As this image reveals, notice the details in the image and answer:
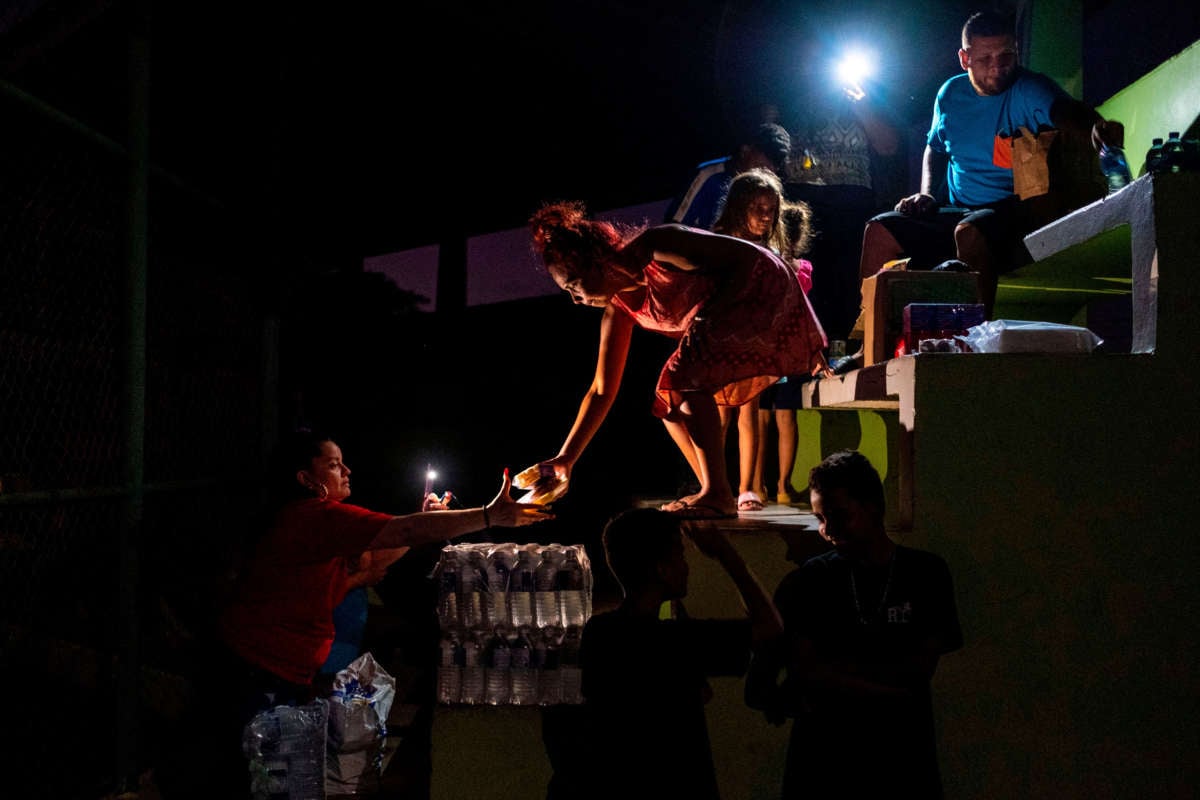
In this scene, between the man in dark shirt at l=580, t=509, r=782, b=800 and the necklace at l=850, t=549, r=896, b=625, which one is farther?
the necklace at l=850, t=549, r=896, b=625

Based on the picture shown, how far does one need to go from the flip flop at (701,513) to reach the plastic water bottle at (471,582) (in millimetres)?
896

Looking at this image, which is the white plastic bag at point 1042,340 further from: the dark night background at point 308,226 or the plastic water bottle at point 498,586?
the dark night background at point 308,226

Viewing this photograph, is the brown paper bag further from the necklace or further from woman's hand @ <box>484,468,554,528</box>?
woman's hand @ <box>484,468,554,528</box>

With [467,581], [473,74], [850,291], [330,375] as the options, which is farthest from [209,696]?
[473,74]

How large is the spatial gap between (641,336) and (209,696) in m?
5.79

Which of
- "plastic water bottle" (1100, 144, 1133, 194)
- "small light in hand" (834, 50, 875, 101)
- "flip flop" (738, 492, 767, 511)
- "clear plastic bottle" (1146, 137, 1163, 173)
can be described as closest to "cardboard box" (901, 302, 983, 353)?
"plastic water bottle" (1100, 144, 1133, 194)

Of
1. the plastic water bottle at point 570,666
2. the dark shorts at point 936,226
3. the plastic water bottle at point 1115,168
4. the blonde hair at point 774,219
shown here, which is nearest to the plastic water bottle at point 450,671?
the plastic water bottle at point 570,666

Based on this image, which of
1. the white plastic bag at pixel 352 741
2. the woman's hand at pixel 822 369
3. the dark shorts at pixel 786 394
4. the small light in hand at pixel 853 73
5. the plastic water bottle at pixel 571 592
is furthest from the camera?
the small light in hand at pixel 853 73

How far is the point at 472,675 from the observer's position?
353cm

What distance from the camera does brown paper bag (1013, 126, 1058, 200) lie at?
4805mm

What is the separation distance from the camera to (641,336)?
880 centimetres

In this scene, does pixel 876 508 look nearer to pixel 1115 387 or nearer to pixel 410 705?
pixel 1115 387

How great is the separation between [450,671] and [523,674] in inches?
11.2

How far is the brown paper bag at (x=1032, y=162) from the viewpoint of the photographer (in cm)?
481
